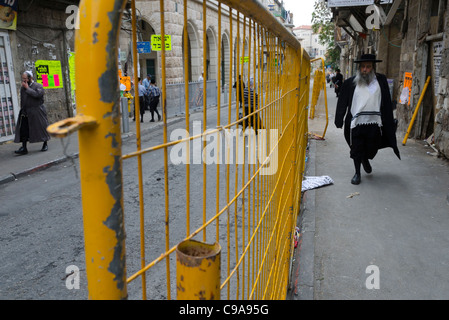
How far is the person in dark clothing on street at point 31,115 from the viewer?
826 centimetres

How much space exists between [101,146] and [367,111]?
208 inches

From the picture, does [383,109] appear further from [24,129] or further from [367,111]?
[24,129]

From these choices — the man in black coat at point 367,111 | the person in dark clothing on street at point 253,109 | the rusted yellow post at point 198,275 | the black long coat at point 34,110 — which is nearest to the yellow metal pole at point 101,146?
the rusted yellow post at point 198,275

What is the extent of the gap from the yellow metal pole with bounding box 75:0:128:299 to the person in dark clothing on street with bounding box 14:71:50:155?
336 inches

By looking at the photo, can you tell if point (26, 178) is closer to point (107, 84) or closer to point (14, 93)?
point (14, 93)

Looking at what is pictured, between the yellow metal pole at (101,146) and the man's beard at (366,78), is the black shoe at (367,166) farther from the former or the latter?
the yellow metal pole at (101,146)

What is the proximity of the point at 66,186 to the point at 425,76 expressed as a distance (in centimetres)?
769

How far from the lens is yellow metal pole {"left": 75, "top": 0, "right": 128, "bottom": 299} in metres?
0.65

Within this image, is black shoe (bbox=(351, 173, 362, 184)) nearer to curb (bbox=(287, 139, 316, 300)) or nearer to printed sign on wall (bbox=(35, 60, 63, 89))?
curb (bbox=(287, 139, 316, 300))

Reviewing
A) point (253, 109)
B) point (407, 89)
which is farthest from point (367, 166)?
point (253, 109)

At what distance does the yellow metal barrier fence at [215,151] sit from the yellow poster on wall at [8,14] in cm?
827

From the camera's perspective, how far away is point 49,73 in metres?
11.2

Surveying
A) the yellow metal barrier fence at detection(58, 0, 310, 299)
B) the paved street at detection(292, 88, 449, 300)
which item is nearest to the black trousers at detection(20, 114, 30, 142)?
the yellow metal barrier fence at detection(58, 0, 310, 299)

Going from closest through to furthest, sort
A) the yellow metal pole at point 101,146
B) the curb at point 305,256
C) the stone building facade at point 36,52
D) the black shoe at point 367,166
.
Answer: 1. the yellow metal pole at point 101,146
2. the curb at point 305,256
3. the black shoe at point 367,166
4. the stone building facade at point 36,52
